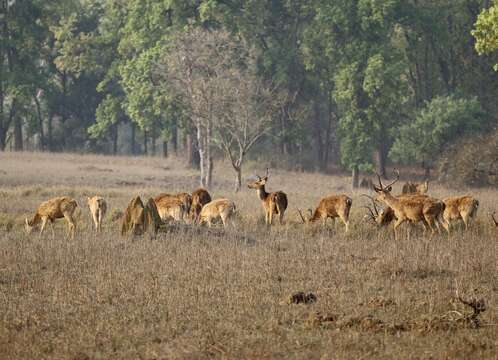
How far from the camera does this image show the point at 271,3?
2029 inches

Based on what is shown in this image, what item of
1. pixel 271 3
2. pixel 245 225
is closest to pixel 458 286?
pixel 245 225

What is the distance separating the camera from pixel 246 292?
12.5 m

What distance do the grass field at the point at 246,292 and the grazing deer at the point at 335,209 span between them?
39cm

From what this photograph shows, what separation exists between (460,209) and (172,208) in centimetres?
656

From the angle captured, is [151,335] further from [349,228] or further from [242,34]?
[242,34]

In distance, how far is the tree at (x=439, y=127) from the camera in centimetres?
4081

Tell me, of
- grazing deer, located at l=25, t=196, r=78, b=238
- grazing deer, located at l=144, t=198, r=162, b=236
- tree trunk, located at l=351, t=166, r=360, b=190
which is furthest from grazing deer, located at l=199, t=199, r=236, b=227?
tree trunk, located at l=351, t=166, r=360, b=190

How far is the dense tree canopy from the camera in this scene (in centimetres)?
4041

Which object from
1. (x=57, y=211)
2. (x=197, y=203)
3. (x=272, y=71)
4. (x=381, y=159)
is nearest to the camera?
(x=57, y=211)

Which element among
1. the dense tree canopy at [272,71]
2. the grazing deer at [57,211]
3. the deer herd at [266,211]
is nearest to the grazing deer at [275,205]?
the deer herd at [266,211]

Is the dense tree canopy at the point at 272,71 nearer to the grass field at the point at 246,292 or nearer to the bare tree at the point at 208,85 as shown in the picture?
the bare tree at the point at 208,85

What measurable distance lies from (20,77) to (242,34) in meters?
15.6

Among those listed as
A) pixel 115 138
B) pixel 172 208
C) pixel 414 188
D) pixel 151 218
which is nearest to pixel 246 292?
pixel 151 218

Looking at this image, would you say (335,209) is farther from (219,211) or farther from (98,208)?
(98,208)
